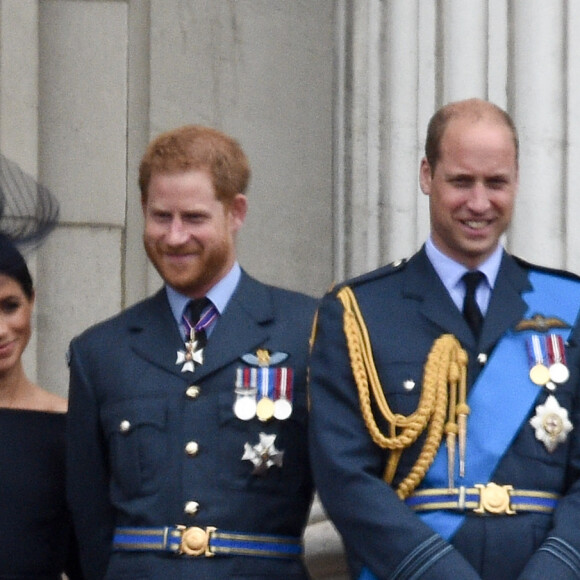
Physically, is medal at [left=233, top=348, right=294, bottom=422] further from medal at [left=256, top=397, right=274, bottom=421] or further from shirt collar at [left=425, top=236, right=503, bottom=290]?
shirt collar at [left=425, top=236, right=503, bottom=290]

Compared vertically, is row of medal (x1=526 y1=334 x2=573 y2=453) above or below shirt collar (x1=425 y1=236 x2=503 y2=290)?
Result: below

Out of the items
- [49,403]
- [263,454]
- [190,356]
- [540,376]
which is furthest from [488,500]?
[49,403]

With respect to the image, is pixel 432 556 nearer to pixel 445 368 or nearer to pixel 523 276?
pixel 445 368

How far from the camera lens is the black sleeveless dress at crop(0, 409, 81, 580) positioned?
5098mm

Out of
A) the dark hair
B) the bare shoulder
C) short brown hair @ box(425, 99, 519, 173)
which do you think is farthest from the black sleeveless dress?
short brown hair @ box(425, 99, 519, 173)

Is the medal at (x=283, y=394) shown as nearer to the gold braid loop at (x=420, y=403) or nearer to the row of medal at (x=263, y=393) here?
the row of medal at (x=263, y=393)

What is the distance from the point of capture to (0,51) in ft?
22.3

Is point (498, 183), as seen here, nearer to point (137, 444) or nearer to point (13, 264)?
point (137, 444)

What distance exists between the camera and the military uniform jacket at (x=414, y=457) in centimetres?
441

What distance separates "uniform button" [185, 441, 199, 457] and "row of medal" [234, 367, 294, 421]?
0.11 m

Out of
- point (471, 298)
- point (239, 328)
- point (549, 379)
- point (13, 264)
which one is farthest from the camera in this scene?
point (13, 264)

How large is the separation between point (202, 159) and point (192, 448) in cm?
65

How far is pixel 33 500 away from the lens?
515 centimetres

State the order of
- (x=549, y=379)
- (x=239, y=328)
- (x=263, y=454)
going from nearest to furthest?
(x=549, y=379) → (x=263, y=454) → (x=239, y=328)
